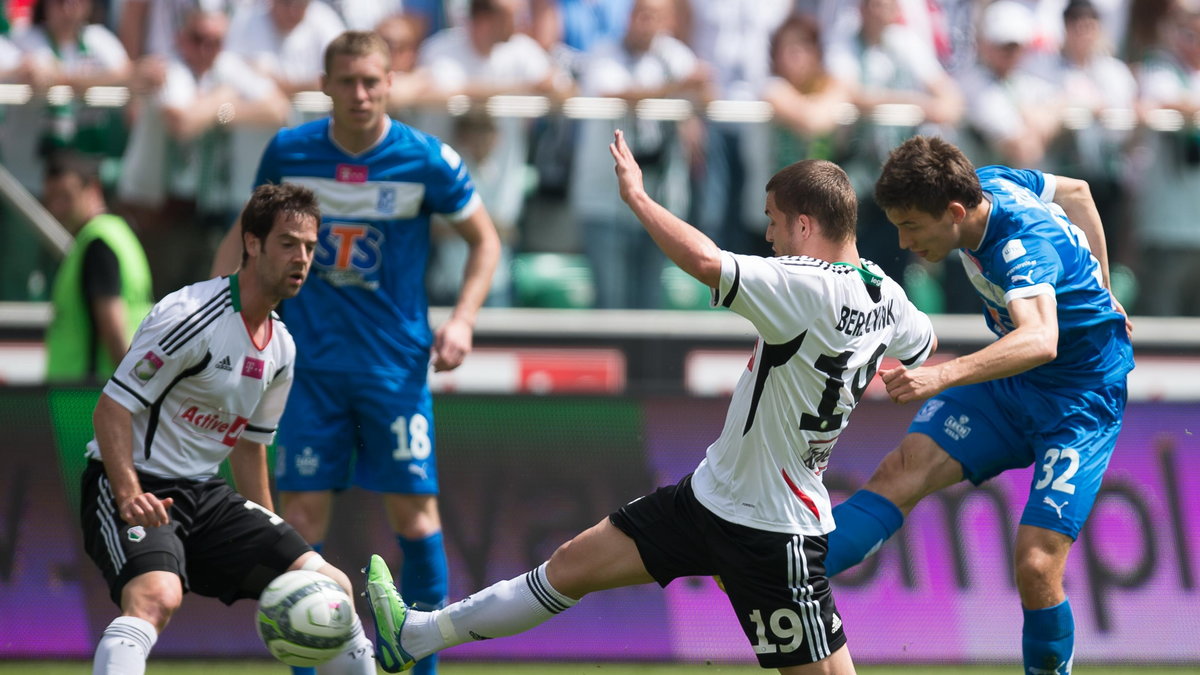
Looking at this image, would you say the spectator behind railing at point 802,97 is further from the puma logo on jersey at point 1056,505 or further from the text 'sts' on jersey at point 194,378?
the text 'sts' on jersey at point 194,378

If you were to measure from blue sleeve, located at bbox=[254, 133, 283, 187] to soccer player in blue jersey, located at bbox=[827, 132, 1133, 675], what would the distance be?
8.96 ft

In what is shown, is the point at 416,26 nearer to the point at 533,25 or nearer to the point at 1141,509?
the point at 533,25

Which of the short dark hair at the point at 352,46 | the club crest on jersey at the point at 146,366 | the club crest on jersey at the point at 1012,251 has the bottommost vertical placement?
the club crest on jersey at the point at 146,366

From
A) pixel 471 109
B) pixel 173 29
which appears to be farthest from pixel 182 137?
pixel 471 109

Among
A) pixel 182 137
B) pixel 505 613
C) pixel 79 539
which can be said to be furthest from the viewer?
pixel 182 137

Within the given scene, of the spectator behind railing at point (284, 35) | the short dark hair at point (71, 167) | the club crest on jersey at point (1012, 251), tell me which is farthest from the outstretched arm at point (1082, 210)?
the short dark hair at point (71, 167)

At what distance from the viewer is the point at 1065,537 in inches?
215

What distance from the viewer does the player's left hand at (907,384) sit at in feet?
14.7

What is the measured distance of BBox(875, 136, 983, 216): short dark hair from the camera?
17.3ft

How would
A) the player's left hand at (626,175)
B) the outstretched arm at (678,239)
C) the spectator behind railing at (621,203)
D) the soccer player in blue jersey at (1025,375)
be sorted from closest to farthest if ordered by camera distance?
the outstretched arm at (678,239) → the player's left hand at (626,175) → the soccer player in blue jersey at (1025,375) → the spectator behind railing at (621,203)

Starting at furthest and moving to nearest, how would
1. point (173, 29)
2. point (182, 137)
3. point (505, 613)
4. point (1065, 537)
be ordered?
point (173, 29)
point (182, 137)
point (1065, 537)
point (505, 613)

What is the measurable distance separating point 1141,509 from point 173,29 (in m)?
6.73

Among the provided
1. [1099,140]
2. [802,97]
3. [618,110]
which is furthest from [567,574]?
[1099,140]

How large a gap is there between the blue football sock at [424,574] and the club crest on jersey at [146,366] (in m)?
1.70
